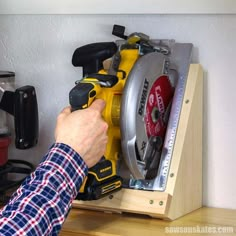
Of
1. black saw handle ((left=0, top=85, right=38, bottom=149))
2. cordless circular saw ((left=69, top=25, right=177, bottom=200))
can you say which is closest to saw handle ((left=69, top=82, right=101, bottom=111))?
cordless circular saw ((left=69, top=25, right=177, bottom=200))

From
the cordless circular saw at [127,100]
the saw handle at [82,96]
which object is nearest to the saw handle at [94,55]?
the cordless circular saw at [127,100]

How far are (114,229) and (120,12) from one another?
0.45 m

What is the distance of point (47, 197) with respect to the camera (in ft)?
2.16

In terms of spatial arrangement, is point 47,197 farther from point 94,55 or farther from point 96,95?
point 94,55

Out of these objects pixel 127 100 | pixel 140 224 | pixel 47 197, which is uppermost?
pixel 127 100

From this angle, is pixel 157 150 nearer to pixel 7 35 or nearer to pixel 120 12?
pixel 120 12

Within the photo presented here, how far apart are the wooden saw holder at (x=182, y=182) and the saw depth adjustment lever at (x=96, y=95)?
42 mm

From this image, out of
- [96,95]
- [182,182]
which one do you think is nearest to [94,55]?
[96,95]

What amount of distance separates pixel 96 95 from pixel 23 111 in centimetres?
25

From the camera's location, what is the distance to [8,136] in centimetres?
109

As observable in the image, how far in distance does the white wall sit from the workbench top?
0.10 metres

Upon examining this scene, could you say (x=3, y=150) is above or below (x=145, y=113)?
below

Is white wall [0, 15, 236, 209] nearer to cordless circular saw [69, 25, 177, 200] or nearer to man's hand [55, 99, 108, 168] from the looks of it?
cordless circular saw [69, 25, 177, 200]

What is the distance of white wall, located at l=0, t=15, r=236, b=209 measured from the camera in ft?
3.14
